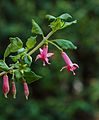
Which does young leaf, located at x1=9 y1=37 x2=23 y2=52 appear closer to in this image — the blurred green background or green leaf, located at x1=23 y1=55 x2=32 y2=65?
green leaf, located at x1=23 y1=55 x2=32 y2=65

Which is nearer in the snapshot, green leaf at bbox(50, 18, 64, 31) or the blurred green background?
green leaf at bbox(50, 18, 64, 31)

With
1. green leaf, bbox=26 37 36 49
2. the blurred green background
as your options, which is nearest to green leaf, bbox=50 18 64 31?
green leaf, bbox=26 37 36 49

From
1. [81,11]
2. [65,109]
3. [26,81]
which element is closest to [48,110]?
[65,109]

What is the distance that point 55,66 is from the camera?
5.13 metres

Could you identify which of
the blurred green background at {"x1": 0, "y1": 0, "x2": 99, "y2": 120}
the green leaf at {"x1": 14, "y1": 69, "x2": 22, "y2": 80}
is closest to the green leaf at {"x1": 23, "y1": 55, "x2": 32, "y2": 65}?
the green leaf at {"x1": 14, "y1": 69, "x2": 22, "y2": 80}

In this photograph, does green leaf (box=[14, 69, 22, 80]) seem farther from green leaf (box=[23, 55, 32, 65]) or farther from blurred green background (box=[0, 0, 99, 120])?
blurred green background (box=[0, 0, 99, 120])

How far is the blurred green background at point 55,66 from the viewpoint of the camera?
500 centimetres

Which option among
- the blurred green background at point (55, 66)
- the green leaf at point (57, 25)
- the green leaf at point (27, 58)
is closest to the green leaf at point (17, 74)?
the green leaf at point (27, 58)

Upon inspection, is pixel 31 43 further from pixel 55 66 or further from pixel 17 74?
pixel 55 66

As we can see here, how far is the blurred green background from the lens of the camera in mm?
4996

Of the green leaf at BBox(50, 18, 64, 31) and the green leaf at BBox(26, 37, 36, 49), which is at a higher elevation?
the green leaf at BBox(50, 18, 64, 31)

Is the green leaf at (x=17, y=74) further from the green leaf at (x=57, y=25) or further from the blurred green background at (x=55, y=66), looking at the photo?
the blurred green background at (x=55, y=66)

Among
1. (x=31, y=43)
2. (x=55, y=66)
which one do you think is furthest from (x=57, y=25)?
(x=55, y=66)

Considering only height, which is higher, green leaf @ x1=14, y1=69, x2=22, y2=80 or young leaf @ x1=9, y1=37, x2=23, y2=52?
young leaf @ x1=9, y1=37, x2=23, y2=52
